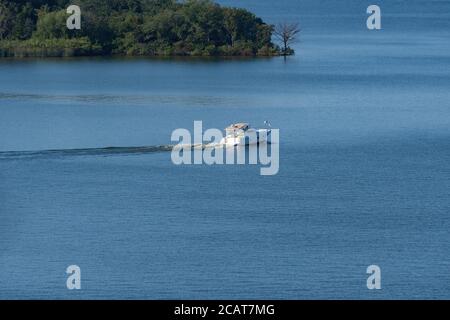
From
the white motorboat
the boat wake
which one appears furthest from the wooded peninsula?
the boat wake

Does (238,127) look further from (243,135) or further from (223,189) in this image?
(223,189)

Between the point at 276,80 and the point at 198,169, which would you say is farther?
the point at 276,80

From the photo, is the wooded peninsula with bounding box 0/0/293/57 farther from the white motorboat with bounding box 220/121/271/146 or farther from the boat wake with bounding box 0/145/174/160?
the boat wake with bounding box 0/145/174/160

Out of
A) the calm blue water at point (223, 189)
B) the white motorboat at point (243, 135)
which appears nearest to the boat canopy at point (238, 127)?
the white motorboat at point (243, 135)

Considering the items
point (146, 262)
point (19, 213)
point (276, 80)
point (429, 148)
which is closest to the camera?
point (146, 262)

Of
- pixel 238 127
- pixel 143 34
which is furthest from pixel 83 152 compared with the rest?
pixel 143 34

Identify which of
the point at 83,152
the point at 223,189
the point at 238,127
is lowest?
the point at 223,189
